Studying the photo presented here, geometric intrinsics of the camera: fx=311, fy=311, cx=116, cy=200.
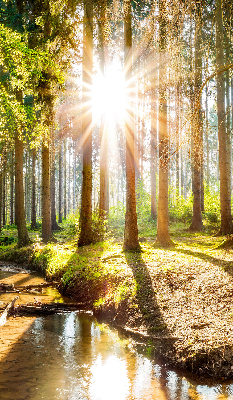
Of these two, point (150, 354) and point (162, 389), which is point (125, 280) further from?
point (162, 389)

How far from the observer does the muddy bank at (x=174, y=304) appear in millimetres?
4668

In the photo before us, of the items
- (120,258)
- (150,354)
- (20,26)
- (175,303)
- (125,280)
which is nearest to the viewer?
(150,354)

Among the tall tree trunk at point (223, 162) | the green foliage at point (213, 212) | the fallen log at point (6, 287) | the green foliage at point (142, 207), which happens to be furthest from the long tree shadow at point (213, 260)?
the green foliage at point (142, 207)

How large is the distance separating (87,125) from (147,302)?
814 cm

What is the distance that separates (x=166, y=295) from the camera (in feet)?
21.8

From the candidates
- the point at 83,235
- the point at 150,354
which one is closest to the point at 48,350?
the point at 150,354

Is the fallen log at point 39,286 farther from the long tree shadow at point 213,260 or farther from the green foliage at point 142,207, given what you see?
the green foliage at point 142,207

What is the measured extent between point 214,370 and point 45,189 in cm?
1186

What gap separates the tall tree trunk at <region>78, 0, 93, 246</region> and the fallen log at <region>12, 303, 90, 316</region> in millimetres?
4749

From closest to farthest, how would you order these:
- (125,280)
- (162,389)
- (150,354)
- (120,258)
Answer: (162,389)
(150,354)
(125,280)
(120,258)

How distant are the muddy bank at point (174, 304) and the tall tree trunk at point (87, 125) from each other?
2866 millimetres

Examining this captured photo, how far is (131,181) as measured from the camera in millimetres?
10344

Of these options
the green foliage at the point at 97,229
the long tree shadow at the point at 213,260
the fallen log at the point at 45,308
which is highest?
the green foliage at the point at 97,229

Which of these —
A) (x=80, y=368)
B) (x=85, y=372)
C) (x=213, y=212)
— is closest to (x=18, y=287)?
(x=80, y=368)
